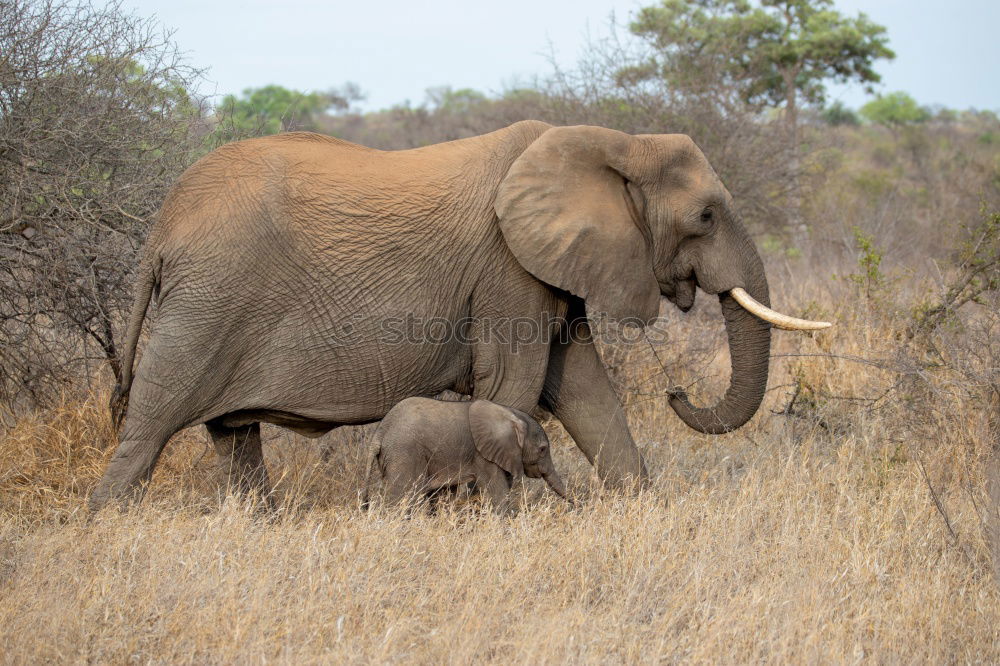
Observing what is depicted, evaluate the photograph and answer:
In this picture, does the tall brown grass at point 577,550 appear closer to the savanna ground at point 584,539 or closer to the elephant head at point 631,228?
the savanna ground at point 584,539

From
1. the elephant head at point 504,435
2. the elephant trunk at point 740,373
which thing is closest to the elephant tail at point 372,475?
the elephant head at point 504,435

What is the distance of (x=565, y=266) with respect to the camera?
199 inches

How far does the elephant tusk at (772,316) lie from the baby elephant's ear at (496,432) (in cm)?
122

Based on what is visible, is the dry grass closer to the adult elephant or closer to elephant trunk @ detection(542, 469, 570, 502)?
elephant trunk @ detection(542, 469, 570, 502)

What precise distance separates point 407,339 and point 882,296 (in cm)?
446

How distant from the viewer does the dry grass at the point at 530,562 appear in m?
3.84

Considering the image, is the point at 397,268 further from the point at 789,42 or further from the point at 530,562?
the point at 789,42

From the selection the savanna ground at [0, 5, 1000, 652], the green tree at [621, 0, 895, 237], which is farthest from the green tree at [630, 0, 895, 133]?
the savanna ground at [0, 5, 1000, 652]

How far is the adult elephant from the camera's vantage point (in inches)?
193

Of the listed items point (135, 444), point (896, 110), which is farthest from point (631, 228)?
point (896, 110)

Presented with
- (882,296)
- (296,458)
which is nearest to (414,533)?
(296,458)

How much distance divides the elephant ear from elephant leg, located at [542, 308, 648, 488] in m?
0.40

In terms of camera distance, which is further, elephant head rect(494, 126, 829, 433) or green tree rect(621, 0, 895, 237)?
green tree rect(621, 0, 895, 237)

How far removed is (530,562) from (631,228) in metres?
1.67
